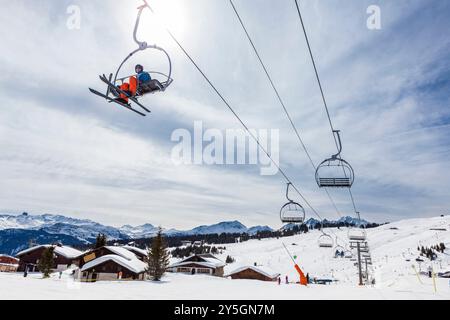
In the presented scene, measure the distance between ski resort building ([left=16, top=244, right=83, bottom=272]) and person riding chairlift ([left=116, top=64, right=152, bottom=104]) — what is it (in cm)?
5645

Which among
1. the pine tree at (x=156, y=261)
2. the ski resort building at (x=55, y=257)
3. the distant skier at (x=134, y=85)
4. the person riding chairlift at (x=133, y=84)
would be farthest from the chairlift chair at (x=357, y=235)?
the ski resort building at (x=55, y=257)

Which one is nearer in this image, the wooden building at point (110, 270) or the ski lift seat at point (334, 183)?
the ski lift seat at point (334, 183)

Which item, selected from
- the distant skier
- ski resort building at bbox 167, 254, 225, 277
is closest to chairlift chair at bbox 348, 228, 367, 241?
the distant skier

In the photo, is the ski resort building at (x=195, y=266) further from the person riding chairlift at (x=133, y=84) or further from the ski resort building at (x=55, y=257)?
the person riding chairlift at (x=133, y=84)

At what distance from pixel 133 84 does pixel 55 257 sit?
2545 inches

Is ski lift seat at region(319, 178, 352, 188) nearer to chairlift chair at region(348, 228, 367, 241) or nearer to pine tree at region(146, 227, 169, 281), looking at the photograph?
chairlift chair at region(348, 228, 367, 241)

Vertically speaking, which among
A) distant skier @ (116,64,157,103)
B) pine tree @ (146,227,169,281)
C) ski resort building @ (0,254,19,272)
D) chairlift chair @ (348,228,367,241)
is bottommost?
ski resort building @ (0,254,19,272)

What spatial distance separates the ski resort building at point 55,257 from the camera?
2267 inches

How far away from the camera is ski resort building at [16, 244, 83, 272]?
189ft

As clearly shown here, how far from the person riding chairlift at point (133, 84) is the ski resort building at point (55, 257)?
185 ft

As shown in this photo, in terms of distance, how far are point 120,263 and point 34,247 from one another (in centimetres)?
2570
